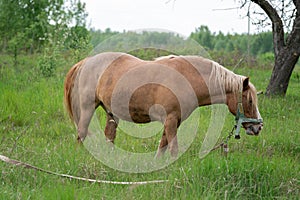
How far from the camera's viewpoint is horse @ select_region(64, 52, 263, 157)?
5.43 meters

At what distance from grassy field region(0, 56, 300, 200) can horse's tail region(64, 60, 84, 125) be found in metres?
0.33

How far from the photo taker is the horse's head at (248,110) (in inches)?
211

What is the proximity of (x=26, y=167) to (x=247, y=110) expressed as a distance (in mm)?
2571

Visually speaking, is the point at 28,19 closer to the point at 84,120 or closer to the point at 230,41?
the point at 84,120

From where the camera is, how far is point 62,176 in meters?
4.37

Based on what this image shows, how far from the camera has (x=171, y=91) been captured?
5.45 metres

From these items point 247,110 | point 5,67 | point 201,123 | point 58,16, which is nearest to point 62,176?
point 247,110

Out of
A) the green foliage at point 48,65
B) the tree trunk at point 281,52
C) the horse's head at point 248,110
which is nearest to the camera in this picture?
the horse's head at point 248,110

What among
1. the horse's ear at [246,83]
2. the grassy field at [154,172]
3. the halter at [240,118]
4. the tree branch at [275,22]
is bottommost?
the grassy field at [154,172]

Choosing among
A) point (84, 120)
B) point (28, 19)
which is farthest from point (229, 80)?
point (28, 19)

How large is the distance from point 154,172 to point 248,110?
55.9 inches

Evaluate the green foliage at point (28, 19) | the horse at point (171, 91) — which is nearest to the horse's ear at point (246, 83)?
the horse at point (171, 91)

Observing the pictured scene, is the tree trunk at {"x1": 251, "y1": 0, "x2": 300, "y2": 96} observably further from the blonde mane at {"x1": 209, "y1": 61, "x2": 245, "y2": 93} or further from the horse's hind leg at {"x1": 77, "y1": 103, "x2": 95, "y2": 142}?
the horse's hind leg at {"x1": 77, "y1": 103, "x2": 95, "y2": 142}

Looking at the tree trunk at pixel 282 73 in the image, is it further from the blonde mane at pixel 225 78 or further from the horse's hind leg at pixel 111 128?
the blonde mane at pixel 225 78
